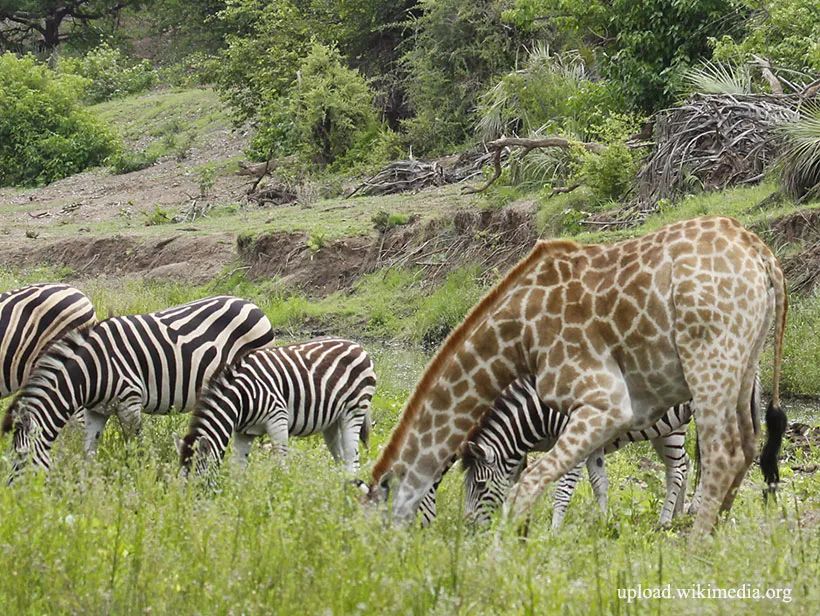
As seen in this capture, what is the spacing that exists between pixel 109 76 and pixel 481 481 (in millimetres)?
41444

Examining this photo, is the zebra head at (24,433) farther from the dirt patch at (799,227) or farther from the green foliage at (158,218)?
the green foliage at (158,218)

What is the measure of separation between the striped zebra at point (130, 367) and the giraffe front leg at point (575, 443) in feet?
8.96

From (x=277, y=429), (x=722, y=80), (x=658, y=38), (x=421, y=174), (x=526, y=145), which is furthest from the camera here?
(x=421, y=174)

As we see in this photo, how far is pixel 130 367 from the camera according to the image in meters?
8.84

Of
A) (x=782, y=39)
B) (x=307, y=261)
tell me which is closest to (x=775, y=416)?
(x=782, y=39)

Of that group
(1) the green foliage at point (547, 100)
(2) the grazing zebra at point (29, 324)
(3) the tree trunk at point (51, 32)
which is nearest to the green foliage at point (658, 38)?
(1) the green foliage at point (547, 100)

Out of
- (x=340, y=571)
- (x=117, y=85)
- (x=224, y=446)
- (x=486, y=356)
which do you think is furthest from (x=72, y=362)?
(x=117, y=85)

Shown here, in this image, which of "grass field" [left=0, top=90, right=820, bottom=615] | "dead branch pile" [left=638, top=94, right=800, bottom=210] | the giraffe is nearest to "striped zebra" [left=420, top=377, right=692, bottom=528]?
"grass field" [left=0, top=90, right=820, bottom=615]

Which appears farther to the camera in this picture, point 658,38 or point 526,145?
point 658,38

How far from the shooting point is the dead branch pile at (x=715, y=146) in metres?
20.0

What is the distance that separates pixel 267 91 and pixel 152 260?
8753 millimetres

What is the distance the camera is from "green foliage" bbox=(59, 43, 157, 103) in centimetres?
4628

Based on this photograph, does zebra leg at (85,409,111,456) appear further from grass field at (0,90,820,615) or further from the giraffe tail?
the giraffe tail

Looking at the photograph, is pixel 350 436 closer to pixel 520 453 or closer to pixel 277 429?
pixel 277 429
